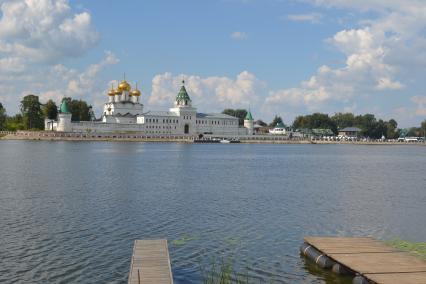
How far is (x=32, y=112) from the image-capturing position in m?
124

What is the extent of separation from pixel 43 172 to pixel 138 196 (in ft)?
50.4

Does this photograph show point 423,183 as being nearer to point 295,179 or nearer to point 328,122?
point 295,179

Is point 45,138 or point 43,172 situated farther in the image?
point 45,138

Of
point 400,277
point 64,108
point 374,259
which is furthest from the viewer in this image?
point 64,108

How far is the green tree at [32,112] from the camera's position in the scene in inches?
4783

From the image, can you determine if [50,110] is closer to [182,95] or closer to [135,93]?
[135,93]

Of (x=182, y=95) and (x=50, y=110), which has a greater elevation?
(x=182, y=95)

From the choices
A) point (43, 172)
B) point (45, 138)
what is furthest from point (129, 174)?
point (45, 138)

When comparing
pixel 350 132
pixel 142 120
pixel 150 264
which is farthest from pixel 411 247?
pixel 350 132

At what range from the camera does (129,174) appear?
39.5 meters

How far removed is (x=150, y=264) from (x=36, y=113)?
120 meters

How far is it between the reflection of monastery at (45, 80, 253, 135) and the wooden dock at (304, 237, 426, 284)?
388 ft

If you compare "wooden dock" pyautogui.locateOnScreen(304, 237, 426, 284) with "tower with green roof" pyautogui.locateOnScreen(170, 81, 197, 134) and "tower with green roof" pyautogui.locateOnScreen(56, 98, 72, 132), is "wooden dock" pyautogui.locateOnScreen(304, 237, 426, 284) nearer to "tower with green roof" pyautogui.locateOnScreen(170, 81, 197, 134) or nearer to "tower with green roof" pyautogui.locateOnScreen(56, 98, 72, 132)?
"tower with green roof" pyautogui.locateOnScreen(56, 98, 72, 132)

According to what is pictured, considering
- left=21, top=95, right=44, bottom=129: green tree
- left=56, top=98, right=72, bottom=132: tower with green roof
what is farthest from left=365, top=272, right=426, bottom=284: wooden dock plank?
left=56, top=98, right=72, bottom=132: tower with green roof
